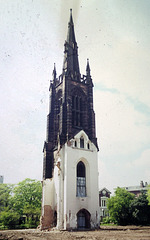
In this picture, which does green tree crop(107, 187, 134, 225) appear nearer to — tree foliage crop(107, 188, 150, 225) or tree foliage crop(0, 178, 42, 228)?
tree foliage crop(107, 188, 150, 225)

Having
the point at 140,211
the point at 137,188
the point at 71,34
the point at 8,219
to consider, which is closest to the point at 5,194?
the point at 8,219

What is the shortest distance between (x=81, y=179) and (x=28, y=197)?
56.0ft

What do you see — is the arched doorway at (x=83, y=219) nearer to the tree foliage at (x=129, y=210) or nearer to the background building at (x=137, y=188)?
the tree foliage at (x=129, y=210)

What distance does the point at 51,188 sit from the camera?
120 ft

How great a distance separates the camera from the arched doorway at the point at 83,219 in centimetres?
3281

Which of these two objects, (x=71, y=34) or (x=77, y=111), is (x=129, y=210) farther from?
(x=71, y=34)

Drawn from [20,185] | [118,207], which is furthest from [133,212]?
[20,185]

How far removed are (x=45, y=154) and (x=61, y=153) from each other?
4.32m

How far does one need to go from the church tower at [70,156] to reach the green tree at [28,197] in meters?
9.55

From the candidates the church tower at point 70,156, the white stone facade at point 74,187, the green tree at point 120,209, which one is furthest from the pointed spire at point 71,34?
the green tree at point 120,209

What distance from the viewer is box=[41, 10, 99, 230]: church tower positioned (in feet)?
108

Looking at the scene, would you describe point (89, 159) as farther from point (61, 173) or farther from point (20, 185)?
point (20, 185)

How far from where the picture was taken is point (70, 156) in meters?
34.7

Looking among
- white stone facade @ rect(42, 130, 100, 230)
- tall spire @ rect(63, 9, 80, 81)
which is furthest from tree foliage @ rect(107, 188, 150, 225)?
tall spire @ rect(63, 9, 80, 81)
